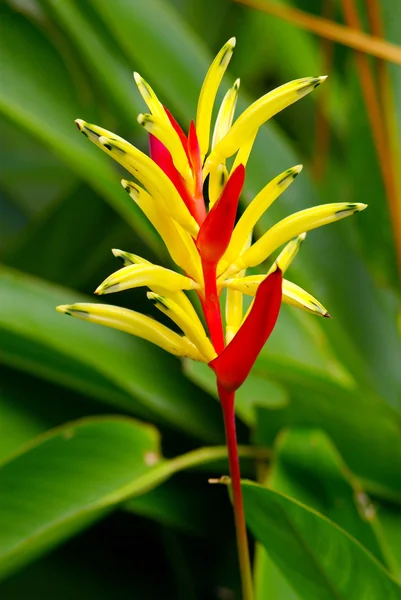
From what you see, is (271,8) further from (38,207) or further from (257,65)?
(38,207)

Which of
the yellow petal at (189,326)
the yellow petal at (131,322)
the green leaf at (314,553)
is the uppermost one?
the yellow petal at (189,326)

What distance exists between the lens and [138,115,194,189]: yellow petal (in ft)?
0.68

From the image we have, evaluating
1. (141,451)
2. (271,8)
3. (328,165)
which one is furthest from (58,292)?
(328,165)

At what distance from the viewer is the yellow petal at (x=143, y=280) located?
20 centimetres

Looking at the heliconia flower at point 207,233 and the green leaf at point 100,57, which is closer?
the heliconia flower at point 207,233

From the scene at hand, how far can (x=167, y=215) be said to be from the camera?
219 mm

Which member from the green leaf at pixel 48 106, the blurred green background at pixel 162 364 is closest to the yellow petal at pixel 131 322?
the blurred green background at pixel 162 364

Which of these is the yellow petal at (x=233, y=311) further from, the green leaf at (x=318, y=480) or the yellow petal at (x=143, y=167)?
the green leaf at (x=318, y=480)

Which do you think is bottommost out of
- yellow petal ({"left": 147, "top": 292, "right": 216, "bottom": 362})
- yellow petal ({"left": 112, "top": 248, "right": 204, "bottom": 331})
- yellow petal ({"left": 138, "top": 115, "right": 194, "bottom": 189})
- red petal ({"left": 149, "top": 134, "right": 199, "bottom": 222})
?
yellow petal ({"left": 147, "top": 292, "right": 216, "bottom": 362})

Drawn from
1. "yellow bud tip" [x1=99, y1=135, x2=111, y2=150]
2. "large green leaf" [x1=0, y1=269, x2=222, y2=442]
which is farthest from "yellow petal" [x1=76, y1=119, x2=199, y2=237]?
"large green leaf" [x1=0, y1=269, x2=222, y2=442]

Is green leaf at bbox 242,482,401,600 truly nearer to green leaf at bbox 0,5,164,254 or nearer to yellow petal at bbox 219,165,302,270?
yellow petal at bbox 219,165,302,270

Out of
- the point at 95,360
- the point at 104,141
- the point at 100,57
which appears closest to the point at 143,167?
the point at 104,141

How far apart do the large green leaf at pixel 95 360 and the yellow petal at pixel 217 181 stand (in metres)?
0.22

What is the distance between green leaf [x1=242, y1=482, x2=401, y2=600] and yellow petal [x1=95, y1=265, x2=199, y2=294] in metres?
0.08
